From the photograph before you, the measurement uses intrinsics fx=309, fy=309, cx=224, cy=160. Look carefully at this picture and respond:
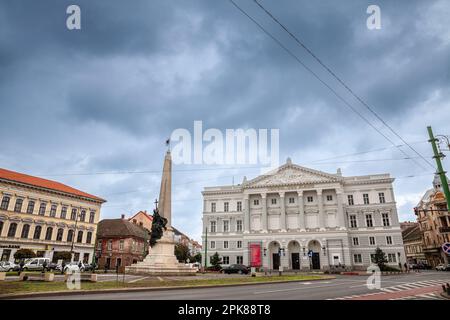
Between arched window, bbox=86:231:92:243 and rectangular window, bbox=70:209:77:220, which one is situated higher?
rectangular window, bbox=70:209:77:220

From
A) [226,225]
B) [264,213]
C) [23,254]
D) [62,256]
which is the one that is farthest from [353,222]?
[23,254]

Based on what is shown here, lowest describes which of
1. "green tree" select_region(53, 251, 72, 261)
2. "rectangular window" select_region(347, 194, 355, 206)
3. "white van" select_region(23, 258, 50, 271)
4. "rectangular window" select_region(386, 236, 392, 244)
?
"white van" select_region(23, 258, 50, 271)

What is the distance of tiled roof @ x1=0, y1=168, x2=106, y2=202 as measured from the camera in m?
45.4

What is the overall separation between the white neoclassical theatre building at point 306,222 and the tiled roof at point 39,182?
23.8 meters

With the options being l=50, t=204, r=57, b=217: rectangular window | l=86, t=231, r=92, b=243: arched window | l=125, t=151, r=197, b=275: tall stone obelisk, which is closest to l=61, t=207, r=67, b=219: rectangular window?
l=50, t=204, r=57, b=217: rectangular window

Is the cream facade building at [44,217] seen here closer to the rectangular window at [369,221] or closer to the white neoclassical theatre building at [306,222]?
the white neoclassical theatre building at [306,222]

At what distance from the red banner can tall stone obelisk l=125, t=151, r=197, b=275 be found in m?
26.6

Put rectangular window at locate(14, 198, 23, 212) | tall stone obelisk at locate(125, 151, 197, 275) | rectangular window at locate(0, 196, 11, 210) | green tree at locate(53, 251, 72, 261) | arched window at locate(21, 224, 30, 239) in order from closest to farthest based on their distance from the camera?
tall stone obelisk at locate(125, 151, 197, 275)
rectangular window at locate(0, 196, 11, 210)
rectangular window at locate(14, 198, 23, 212)
green tree at locate(53, 251, 72, 261)
arched window at locate(21, 224, 30, 239)

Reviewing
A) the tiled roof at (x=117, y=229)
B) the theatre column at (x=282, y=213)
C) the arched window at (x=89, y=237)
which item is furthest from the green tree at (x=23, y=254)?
the theatre column at (x=282, y=213)

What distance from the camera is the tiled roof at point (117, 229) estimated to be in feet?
191

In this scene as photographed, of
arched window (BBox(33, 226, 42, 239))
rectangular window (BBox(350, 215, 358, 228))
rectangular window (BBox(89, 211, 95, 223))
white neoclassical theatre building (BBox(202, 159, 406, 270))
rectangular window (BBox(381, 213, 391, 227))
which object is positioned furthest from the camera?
rectangular window (BBox(89, 211, 95, 223))

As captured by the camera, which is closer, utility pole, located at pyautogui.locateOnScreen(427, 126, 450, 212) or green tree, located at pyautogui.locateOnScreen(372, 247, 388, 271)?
utility pole, located at pyautogui.locateOnScreen(427, 126, 450, 212)

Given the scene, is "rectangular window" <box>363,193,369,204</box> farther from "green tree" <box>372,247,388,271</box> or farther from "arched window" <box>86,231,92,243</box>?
"arched window" <box>86,231,92,243</box>
